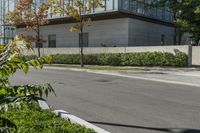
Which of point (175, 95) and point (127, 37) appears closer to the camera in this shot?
point (175, 95)

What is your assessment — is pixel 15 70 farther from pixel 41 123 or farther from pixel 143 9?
pixel 143 9

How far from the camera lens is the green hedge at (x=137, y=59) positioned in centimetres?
2890

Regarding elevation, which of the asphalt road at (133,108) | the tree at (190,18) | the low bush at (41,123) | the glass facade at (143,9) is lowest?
the asphalt road at (133,108)

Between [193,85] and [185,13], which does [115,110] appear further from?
[185,13]

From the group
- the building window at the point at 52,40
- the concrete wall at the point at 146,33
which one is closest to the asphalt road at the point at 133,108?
the concrete wall at the point at 146,33

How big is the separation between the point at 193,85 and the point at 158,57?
36.8 feet

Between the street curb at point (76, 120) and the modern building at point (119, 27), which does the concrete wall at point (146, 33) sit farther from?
the street curb at point (76, 120)

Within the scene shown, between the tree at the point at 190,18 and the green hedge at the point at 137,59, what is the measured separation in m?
4.98

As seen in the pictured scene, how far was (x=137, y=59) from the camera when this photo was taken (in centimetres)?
3092

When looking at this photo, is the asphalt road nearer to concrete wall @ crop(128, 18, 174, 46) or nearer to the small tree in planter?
the small tree in planter

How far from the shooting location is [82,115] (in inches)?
390

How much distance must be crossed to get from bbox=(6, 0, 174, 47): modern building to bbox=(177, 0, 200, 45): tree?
633cm

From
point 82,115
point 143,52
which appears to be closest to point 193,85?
point 82,115

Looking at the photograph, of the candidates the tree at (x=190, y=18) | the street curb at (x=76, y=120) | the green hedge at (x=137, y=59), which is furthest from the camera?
the tree at (x=190, y=18)
